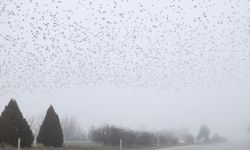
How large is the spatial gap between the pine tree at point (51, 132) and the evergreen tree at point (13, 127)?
10.5 feet

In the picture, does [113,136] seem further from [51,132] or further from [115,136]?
[51,132]

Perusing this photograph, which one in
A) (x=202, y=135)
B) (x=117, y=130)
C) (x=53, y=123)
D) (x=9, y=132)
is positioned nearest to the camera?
(x=9, y=132)

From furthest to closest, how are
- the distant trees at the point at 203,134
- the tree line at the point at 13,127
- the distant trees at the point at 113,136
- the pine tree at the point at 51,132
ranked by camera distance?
1. the distant trees at the point at 203,134
2. the distant trees at the point at 113,136
3. the pine tree at the point at 51,132
4. the tree line at the point at 13,127

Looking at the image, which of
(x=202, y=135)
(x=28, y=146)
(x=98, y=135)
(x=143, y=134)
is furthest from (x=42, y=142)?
(x=202, y=135)

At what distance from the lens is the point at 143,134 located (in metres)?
58.1

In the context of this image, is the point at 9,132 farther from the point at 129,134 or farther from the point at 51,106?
the point at 129,134

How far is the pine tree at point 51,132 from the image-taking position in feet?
110

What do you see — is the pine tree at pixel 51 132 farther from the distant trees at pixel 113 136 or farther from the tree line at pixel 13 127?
the distant trees at pixel 113 136

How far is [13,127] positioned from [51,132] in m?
4.50

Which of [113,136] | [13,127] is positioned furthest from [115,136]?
[13,127]

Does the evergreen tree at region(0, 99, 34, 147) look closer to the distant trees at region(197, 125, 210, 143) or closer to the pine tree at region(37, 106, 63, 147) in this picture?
the pine tree at region(37, 106, 63, 147)

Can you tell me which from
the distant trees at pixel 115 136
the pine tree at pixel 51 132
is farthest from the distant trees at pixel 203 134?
the pine tree at pixel 51 132

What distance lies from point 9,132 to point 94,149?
388 inches

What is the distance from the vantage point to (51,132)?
33.4 metres
